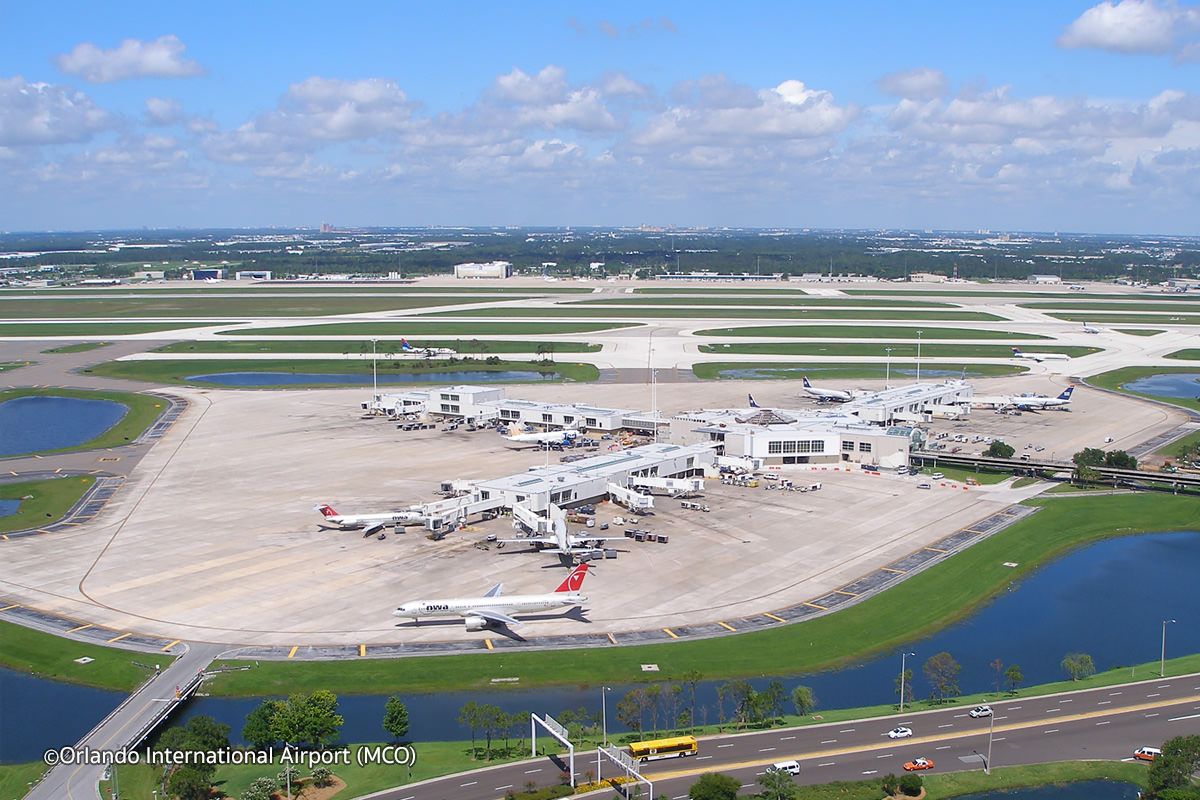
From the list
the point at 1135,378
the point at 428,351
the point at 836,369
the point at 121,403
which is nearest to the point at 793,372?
the point at 836,369

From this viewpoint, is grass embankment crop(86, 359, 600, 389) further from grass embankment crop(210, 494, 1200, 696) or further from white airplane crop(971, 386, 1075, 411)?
grass embankment crop(210, 494, 1200, 696)

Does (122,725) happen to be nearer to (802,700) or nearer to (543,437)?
(802,700)

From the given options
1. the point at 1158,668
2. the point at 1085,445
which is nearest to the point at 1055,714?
the point at 1158,668

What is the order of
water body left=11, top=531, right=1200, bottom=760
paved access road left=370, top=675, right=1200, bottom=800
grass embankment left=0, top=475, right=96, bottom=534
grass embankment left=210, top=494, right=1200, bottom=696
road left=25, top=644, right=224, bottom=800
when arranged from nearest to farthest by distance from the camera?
road left=25, top=644, right=224, bottom=800, paved access road left=370, top=675, right=1200, bottom=800, water body left=11, top=531, right=1200, bottom=760, grass embankment left=210, top=494, right=1200, bottom=696, grass embankment left=0, top=475, right=96, bottom=534

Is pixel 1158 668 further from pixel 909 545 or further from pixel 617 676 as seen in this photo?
pixel 617 676

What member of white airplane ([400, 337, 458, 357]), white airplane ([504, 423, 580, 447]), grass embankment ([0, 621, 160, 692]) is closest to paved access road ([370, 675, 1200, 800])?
grass embankment ([0, 621, 160, 692])

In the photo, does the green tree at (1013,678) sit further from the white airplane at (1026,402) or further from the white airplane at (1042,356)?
the white airplane at (1042,356)
